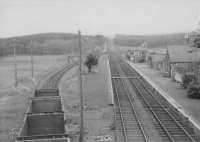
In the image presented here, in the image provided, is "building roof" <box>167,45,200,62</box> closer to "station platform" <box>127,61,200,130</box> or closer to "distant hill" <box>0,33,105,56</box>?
"station platform" <box>127,61,200,130</box>

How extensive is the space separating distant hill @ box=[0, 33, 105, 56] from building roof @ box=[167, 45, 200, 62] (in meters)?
22.6

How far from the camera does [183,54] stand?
1537 inches

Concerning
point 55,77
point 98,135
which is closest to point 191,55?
point 55,77

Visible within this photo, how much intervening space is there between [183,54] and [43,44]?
11268 centimetres

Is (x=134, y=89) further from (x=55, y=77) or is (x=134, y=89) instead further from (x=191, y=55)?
(x=55, y=77)

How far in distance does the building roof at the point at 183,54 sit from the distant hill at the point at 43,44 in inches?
890

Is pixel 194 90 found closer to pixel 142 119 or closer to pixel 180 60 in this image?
pixel 142 119

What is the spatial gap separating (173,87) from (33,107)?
586 inches

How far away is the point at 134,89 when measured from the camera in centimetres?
3177

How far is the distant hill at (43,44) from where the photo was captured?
10712 cm

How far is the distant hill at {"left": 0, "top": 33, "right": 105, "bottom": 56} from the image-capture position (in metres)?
107

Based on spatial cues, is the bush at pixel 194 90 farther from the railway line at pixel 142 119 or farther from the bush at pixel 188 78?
the railway line at pixel 142 119

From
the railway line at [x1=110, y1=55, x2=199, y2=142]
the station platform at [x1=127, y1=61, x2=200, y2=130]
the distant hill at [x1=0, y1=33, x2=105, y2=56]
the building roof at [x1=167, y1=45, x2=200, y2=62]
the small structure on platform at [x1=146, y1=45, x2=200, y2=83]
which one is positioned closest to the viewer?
the railway line at [x1=110, y1=55, x2=199, y2=142]

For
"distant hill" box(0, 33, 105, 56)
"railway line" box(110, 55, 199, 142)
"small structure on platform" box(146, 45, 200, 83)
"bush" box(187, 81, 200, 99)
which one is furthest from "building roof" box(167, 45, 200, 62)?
"distant hill" box(0, 33, 105, 56)
